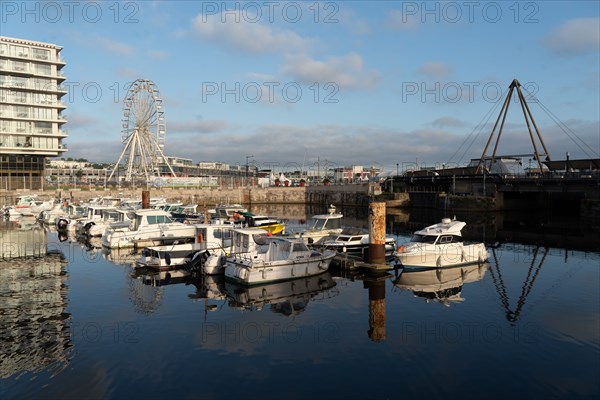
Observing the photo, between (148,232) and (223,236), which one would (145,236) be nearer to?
(148,232)

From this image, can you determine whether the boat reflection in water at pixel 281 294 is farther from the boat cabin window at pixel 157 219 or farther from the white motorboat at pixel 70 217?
the white motorboat at pixel 70 217

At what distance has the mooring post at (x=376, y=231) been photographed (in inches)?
1057

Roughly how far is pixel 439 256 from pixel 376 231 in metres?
4.55

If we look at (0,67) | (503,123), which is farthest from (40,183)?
(503,123)

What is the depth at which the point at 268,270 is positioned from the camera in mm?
24938

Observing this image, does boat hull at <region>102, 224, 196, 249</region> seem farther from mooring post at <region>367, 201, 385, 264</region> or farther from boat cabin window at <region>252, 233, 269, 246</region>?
mooring post at <region>367, 201, 385, 264</region>

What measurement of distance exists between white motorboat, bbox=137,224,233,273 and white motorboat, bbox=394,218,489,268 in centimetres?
1118

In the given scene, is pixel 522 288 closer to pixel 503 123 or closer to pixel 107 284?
pixel 107 284

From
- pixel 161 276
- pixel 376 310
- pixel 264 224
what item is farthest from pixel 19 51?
pixel 376 310

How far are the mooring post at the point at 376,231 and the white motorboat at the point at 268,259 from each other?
248 cm

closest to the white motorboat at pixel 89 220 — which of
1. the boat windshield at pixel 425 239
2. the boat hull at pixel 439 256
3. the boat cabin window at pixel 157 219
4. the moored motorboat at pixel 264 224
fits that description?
the boat cabin window at pixel 157 219

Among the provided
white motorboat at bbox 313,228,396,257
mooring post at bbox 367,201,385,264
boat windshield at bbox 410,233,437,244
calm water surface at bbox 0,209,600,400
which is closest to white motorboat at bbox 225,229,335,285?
calm water surface at bbox 0,209,600,400

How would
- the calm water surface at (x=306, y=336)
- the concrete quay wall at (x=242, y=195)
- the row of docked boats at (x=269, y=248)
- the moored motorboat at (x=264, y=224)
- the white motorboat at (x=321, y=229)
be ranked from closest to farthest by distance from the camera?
the calm water surface at (x=306, y=336) < the row of docked boats at (x=269, y=248) < the white motorboat at (x=321, y=229) < the moored motorboat at (x=264, y=224) < the concrete quay wall at (x=242, y=195)

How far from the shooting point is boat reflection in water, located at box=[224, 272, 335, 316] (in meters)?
21.3
